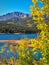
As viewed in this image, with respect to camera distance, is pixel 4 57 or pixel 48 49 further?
pixel 4 57

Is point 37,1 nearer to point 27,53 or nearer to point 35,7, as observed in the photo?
point 35,7

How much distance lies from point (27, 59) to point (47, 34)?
5.37 m

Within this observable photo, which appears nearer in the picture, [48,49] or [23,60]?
[48,49]

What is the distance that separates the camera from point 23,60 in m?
15.1

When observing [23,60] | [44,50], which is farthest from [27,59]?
[44,50]

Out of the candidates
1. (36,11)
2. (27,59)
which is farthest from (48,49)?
(27,59)

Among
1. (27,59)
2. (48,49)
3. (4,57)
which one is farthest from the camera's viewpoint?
(4,57)

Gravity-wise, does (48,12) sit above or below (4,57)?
above

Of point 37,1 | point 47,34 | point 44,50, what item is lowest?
point 44,50

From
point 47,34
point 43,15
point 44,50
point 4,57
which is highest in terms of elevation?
point 43,15

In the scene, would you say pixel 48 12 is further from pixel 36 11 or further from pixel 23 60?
pixel 23 60

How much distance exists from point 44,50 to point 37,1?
89.4 inches

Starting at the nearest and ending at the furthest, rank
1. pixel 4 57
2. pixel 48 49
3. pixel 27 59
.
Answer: pixel 48 49 → pixel 27 59 → pixel 4 57

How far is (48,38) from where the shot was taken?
33.2 feet
